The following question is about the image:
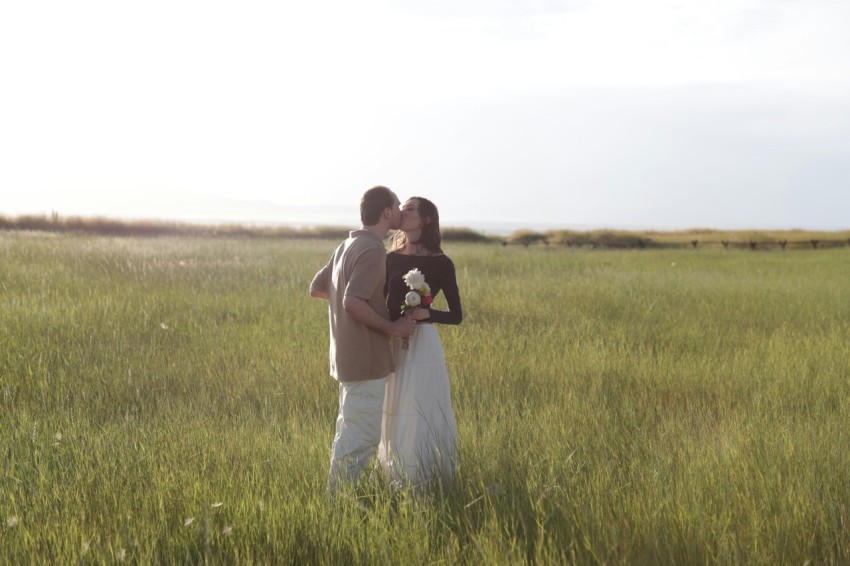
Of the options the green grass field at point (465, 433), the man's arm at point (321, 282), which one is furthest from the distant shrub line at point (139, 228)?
the man's arm at point (321, 282)

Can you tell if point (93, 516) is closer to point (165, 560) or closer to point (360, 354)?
point (165, 560)

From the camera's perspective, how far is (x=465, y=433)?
15.7 feet

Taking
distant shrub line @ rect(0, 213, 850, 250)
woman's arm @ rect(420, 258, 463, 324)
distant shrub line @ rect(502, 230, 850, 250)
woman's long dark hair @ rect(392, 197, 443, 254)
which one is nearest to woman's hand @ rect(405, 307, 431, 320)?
woman's arm @ rect(420, 258, 463, 324)

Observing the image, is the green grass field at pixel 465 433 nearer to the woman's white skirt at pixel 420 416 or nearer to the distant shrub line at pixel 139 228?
Result: the woman's white skirt at pixel 420 416

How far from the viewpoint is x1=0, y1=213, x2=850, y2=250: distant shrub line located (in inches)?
1264

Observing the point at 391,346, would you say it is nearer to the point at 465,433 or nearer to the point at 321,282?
the point at 321,282

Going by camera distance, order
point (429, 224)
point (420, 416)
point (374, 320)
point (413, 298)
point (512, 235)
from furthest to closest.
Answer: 1. point (512, 235)
2. point (429, 224)
3. point (420, 416)
4. point (413, 298)
5. point (374, 320)

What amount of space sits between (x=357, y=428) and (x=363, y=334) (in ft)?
1.53

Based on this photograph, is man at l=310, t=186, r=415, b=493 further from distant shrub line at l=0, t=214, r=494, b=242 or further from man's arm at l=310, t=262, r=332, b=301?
distant shrub line at l=0, t=214, r=494, b=242

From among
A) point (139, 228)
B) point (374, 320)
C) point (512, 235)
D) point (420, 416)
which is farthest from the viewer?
point (512, 235)

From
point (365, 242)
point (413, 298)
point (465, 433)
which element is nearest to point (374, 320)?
point (413, 298)

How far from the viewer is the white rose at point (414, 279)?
150 inches

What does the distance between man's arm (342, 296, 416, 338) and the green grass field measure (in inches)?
31.0

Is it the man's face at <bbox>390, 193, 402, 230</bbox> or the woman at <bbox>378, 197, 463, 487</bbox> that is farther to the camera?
the woman at <bbox>378, 197, 463, 487</bbox>
